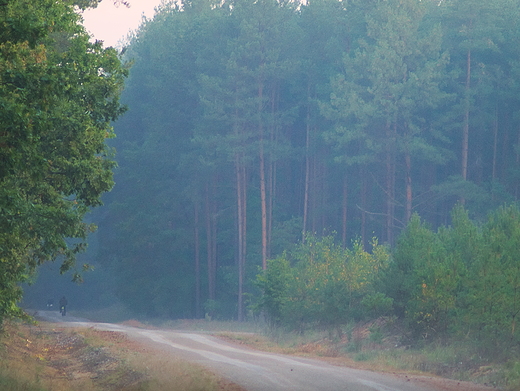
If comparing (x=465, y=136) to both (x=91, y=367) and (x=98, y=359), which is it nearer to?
(x=98, y=359)

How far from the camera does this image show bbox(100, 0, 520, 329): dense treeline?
44.5 metres

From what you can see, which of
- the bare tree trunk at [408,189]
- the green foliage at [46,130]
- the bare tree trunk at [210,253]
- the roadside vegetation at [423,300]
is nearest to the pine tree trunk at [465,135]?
the bare tree trunk at [408,189]

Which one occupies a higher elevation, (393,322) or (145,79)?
(145,79)

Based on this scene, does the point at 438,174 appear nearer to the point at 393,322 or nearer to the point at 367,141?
the point at 367,141

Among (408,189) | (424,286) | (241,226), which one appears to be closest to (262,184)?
(241,226)

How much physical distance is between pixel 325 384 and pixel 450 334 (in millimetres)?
7996

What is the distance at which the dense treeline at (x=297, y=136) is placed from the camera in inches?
1753

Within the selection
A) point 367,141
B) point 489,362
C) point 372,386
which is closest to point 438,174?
point 367,141

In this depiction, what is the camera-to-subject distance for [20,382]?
46.0 ft

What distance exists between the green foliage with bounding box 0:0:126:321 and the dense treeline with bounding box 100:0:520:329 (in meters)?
28.1

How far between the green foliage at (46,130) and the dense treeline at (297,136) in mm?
28118

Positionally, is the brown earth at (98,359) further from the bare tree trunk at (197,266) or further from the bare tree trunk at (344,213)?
the bare tree trunk at (197,266)

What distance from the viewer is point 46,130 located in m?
9.98

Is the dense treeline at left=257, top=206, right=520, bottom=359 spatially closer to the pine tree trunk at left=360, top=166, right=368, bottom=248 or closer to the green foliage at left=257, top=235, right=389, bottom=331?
the green foliage at left=257, top=235, right=389, bottom=331
